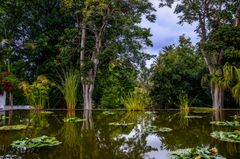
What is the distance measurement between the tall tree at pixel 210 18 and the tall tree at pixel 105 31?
199 cm

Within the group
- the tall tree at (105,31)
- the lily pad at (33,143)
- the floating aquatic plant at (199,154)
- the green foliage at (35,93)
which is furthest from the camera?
the tall tree at (105,31)

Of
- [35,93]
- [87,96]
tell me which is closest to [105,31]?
[87,96]

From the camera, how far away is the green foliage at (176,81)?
41.5 feet

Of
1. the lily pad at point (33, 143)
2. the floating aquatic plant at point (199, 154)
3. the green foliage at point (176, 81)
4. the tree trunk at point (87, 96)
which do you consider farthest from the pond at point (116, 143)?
the green foliage at point (176, 81)

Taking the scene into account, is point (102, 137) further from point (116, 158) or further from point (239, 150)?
point (239, 150)

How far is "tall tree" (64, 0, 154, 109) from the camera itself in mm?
10336

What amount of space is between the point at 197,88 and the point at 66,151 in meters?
10.5

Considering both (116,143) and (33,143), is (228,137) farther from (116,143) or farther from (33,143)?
(33,143)

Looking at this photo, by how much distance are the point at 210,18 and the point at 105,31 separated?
3.83 metres

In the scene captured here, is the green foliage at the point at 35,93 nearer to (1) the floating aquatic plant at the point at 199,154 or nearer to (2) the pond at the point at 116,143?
(2) the pond at the point at 116,143

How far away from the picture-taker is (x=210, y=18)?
12016 mm

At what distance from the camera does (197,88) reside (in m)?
13.2

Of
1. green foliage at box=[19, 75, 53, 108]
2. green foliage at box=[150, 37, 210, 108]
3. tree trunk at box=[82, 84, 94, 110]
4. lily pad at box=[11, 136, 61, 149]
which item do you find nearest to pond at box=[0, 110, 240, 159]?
lily pad at box=[11, 136, 61, 149]

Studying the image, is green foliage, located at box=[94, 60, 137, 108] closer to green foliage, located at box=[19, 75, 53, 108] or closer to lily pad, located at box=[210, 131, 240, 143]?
green foliage, located at box=[19, 75, 53, 108]
